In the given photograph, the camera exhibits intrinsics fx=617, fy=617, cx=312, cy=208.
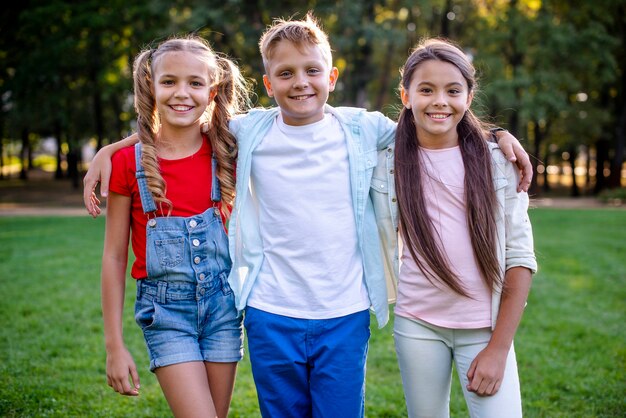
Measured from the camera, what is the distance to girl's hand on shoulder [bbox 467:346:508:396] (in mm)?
2389

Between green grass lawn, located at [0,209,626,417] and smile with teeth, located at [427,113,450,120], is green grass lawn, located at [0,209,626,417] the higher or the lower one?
the lower one

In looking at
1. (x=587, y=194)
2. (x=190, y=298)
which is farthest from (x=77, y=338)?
(x=587, y=194)

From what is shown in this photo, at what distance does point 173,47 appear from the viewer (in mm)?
2631

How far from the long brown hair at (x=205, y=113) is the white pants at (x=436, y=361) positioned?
97 centimetres

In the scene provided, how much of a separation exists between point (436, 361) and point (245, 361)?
2.86 meters

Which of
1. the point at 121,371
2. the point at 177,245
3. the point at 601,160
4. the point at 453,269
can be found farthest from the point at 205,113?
the point at 601,160

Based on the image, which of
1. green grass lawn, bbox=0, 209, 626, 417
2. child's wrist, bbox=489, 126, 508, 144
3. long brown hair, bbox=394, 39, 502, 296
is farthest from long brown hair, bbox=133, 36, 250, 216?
green grass lawn, bbox=0, 209, 626, 417

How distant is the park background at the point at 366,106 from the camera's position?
14.8 ft

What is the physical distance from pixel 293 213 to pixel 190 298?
1.76 feet

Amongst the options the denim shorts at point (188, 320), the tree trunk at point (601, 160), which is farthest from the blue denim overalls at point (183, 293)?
the tree trunk at point (601, 160)

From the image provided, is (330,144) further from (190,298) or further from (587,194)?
(587,194)

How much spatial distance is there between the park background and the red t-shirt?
1.03 m

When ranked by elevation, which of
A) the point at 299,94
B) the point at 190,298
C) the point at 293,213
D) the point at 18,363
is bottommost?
the point at 18,363

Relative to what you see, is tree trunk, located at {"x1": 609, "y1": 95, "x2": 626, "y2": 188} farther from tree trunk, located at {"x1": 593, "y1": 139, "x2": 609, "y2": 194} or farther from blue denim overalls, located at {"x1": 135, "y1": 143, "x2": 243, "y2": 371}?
blue denim overalls, located at {"x1": 135, "y1": 143, "x2": 243, "y2": 371}
